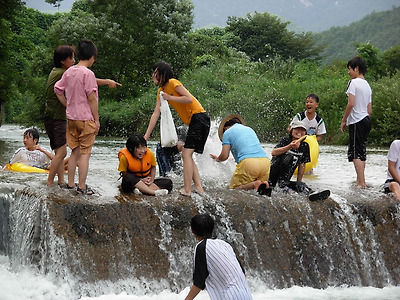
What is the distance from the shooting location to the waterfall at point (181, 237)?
6.08 metres

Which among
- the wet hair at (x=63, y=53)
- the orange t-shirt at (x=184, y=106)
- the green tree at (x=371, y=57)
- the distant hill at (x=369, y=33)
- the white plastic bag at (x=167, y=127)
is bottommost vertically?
the white plastic bag at (x=167, y=127)

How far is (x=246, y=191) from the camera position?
7.54 m

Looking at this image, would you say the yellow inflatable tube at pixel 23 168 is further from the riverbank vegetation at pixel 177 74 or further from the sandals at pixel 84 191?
the riverbank vegetation at pixel 177 74

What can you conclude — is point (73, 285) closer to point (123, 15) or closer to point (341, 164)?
point (341, 164)

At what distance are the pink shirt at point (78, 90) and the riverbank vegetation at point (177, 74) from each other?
1725cm

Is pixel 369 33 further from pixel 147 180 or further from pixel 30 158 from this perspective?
pixel 147 180

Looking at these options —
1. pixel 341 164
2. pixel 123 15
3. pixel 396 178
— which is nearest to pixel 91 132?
pixel 396 178

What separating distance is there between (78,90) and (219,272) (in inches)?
119

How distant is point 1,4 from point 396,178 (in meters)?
19.6

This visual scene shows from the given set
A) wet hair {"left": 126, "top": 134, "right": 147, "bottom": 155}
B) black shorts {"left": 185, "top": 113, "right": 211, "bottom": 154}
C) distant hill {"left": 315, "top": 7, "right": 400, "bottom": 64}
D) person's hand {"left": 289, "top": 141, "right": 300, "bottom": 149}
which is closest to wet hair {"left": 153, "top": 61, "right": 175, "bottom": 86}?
black shorts {"left": 185, "top": 113, "right": 211, "bottom": 154}

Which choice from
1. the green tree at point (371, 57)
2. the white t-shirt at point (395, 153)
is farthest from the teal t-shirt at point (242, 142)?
the green tree at point (371, 57)

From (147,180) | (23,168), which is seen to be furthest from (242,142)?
(23,168)

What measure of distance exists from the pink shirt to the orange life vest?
0.70 metres

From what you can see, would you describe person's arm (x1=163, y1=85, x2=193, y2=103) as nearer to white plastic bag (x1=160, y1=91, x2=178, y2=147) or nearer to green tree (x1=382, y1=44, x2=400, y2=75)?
white plastic bag (x1=160, y1=91, x2=178, y2=147)
